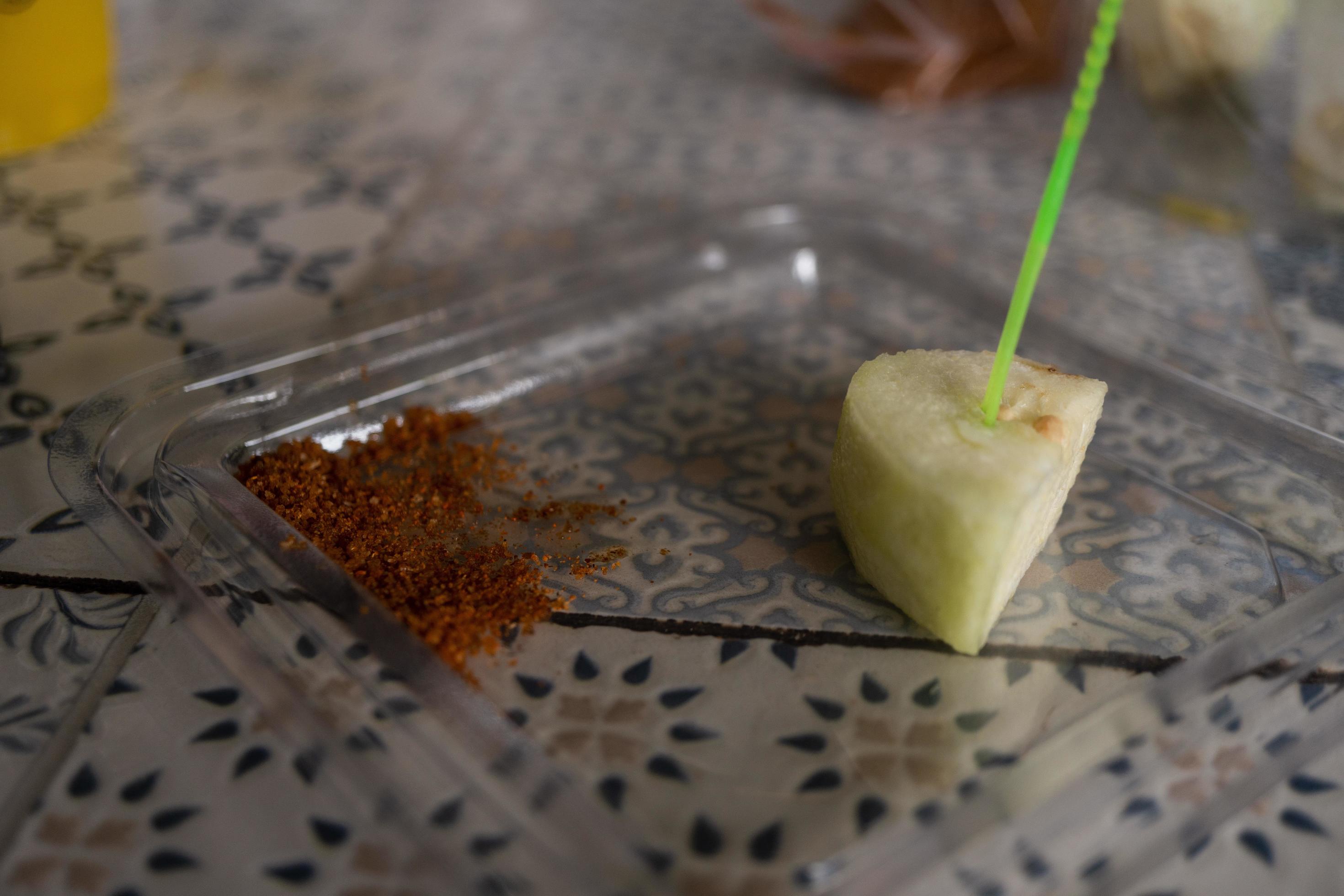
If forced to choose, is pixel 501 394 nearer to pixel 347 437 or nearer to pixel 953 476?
pixel 347 437

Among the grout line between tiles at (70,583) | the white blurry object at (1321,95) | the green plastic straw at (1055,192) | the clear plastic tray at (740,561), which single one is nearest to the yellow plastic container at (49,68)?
the clear plastic tray at (740,561)

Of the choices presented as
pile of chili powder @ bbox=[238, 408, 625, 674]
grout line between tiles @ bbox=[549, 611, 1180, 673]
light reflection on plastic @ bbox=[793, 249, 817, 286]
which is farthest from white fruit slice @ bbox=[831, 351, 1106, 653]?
light reflection on plastic @ bbox=[793, 249, 817, 286]

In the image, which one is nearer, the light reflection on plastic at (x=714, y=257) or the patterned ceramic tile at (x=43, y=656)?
the patterned ceramic tile at (x=43, y=656)

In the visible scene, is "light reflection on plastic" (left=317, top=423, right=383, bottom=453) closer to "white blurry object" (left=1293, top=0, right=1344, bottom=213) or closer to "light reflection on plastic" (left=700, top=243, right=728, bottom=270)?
"light reflection on plastic" (left=700, top=243, right=728, bottom=270)

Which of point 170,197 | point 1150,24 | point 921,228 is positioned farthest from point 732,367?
point 170,197

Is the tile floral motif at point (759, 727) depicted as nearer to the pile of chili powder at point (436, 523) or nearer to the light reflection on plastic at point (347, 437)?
the pile of chili powder at point (436, 523)

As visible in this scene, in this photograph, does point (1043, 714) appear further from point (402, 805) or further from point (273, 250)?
point (273, 250)
